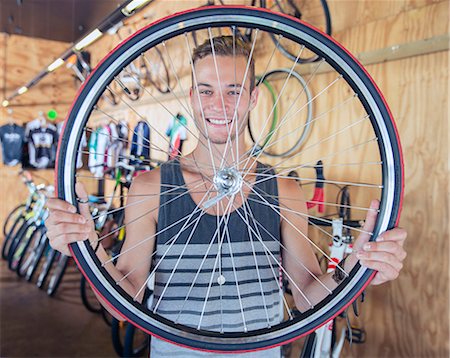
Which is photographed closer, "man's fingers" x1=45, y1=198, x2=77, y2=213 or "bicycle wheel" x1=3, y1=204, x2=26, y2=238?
"man's fingers" x1=45, y1=198, x2=77, y2=213

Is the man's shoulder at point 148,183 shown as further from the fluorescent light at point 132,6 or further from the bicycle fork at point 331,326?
the bicycle fork at point 331,326

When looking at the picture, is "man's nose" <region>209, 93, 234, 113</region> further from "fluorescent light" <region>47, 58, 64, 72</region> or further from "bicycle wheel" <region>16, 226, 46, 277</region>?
"bicycle wheel" <region>16, 226, 46, 277</region>

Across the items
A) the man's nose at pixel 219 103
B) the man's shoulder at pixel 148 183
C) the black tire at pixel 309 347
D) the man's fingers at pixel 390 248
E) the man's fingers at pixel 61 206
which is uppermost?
the man's nose at pixel 219 103

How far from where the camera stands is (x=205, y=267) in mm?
1025

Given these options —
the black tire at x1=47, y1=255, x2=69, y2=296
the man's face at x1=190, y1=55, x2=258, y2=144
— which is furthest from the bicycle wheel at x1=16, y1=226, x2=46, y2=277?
the man's face at x1=190, y1=55, x2=258, y2=144

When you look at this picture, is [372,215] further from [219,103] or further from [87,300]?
[87,300]

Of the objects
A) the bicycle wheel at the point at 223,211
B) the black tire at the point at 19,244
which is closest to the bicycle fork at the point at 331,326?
the bicycle wheel at the point at 223,211

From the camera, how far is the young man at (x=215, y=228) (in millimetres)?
996

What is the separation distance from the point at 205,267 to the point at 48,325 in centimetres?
262

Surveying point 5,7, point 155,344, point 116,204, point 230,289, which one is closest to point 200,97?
point 230,289

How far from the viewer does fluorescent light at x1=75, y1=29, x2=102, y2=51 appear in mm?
2467

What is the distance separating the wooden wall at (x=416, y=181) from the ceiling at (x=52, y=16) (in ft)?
9.04

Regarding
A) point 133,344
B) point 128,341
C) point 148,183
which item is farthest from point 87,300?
point 148,183

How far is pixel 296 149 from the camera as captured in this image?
8.39ft
